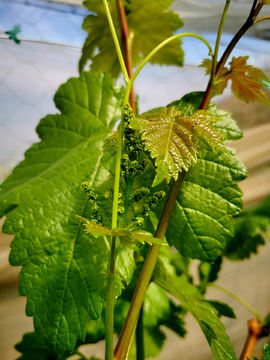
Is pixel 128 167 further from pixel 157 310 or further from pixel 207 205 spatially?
pixel 157 310

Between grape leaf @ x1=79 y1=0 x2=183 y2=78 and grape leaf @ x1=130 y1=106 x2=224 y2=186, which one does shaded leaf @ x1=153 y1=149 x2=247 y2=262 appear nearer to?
grape leaf @ x1=130 y1=106 x2=224 y2=186

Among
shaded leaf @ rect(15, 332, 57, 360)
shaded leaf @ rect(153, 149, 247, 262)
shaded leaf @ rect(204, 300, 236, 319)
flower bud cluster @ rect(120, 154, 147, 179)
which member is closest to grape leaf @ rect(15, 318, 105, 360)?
shaded leaf @ rect(15, 332, 57, 360)

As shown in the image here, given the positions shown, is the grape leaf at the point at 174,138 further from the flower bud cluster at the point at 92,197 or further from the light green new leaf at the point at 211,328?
the light green new leaf at the point at 211,328

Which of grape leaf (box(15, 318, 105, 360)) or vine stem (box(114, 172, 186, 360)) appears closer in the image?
vine stem (box(114, 172, 186, 360))

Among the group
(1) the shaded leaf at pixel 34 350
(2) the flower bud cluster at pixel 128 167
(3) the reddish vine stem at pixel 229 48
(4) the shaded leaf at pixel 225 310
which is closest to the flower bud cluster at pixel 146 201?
(2) the flower bud cluster at pixel 128 167

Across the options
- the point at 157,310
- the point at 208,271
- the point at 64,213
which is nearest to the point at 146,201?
the point at 64,213

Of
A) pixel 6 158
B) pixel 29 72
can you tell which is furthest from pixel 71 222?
pixel 29 72
